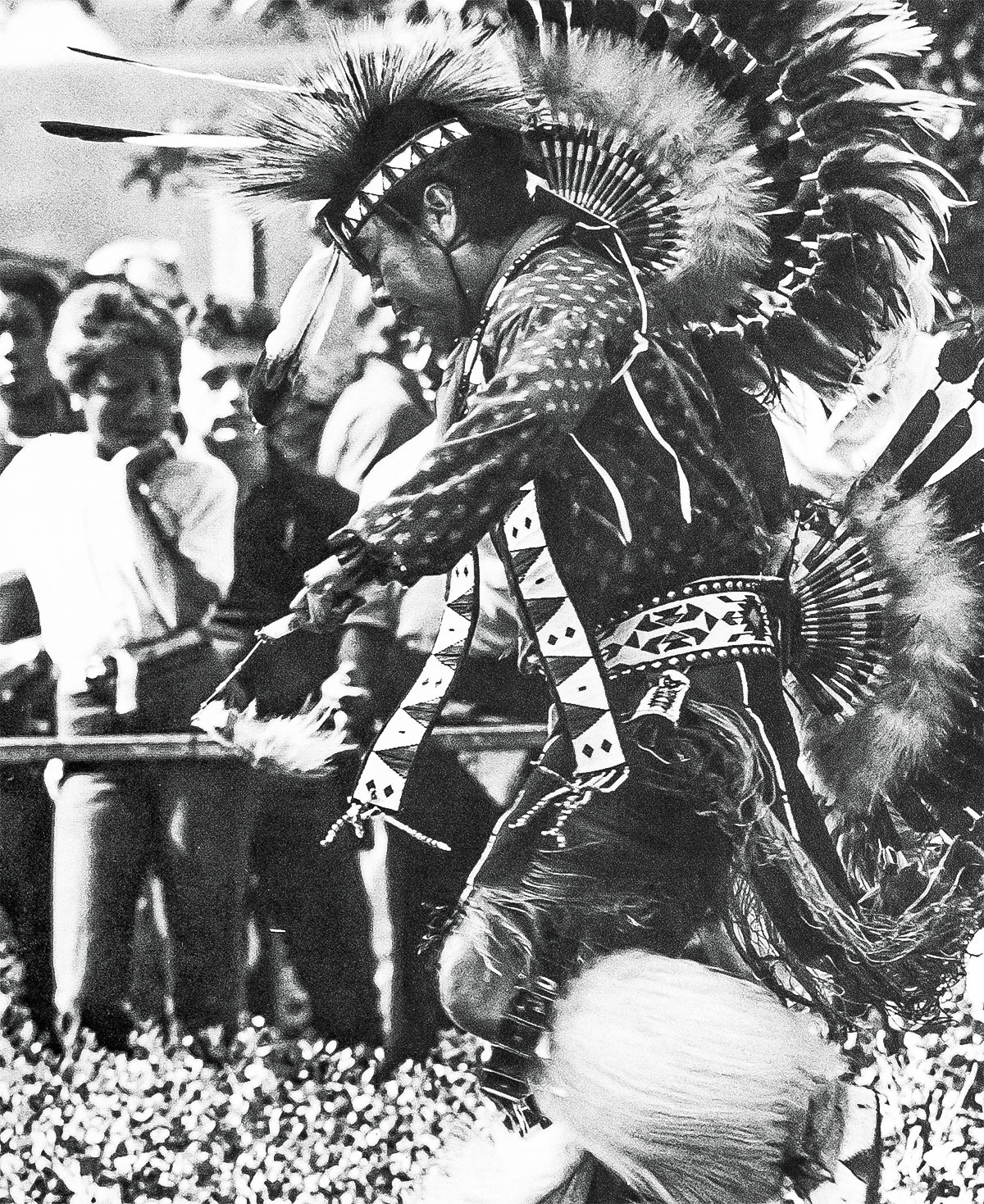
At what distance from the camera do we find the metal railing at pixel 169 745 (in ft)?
6.15

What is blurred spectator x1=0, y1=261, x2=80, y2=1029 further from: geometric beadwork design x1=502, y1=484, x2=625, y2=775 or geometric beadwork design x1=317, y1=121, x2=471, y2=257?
geometric beadwork design x1=502, y1=484, x2=625, y2=775

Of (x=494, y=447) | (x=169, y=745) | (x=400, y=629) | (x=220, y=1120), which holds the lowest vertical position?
(x=220, y=1120)

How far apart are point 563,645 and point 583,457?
1.01ft

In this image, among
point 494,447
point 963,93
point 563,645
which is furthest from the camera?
point 963,93

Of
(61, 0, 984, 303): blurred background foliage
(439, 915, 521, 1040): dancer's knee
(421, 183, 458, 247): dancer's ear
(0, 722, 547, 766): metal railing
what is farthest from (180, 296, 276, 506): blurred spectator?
(61, 0, 984, 303): blurred background foliage

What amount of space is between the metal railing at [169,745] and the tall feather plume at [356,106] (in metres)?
0.91

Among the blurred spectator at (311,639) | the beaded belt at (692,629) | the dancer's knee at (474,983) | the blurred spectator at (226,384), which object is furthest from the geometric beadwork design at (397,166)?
the dancer's knee at (474,983)

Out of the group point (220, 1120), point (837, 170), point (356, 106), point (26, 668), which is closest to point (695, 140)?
point (837, 170)

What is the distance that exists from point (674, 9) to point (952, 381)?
0.79 metres

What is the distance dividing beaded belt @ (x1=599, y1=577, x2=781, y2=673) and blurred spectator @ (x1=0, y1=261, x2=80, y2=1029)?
0.96m

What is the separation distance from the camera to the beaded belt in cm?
187

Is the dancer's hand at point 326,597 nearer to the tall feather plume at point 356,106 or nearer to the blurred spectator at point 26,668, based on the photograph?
the blurred spectator at point 26,668

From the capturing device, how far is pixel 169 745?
187cm

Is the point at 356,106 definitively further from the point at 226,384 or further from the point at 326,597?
the point at 326,597
